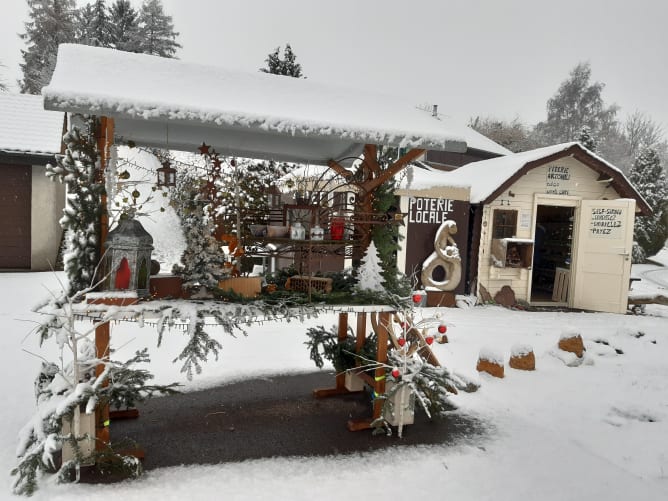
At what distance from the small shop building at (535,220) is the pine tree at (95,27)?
25133mm

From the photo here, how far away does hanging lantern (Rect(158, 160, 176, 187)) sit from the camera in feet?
15.6

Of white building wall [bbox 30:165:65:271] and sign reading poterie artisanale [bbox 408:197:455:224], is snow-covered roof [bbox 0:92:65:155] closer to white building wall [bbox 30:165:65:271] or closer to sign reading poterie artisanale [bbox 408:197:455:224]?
white building wall [bbox 30:165:65:271]

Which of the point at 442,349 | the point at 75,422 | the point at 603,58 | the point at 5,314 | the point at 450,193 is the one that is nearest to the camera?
the point at 75,422

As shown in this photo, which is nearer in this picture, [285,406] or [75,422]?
[75,422]

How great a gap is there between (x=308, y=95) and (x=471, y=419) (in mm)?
4133

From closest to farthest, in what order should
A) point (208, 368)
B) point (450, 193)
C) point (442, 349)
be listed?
point (208, 368)
point (442, 349)
point (450, 193)

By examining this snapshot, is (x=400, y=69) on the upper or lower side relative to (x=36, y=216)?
upper

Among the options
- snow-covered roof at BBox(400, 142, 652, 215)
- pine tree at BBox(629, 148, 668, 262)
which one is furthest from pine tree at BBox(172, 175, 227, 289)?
pine tree at BBox(629, 148, 668, 262)

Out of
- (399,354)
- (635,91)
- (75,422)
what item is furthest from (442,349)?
(635,91)

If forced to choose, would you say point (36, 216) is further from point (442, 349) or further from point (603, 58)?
point (603, 58)

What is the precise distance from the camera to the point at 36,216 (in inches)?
511

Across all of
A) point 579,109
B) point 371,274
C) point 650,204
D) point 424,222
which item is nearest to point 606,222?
point 424,222

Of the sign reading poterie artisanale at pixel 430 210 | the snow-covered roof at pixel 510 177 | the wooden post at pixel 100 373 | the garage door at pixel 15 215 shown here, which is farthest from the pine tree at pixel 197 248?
the garage door at pixel 15 215

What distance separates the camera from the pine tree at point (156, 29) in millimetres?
31781
